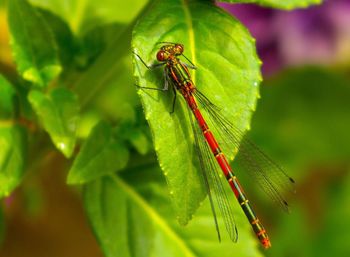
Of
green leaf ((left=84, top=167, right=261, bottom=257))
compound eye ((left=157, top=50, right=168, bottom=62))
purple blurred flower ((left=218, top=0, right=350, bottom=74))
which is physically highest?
purple blurred flower ((left=218, top=0, right=350, bottom=74))

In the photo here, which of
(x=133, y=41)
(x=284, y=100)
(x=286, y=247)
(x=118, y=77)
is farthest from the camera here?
(x=284, y=100)

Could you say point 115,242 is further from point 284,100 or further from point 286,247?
point 284,100

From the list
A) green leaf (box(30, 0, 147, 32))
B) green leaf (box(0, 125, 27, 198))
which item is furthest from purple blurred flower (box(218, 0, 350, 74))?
green leaf (box(0, 125, 27, 198))

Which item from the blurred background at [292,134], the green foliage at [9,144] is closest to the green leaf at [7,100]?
the green foliage at [9,144]

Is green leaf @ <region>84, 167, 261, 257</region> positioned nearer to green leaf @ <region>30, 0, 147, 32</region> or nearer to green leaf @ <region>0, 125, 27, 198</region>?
green leaf @ <region>0, 125, 27, 198</region>

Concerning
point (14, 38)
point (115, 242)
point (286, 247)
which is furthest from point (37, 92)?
point (286, 247)

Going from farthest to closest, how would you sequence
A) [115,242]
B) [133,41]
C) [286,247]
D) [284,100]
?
[284,100], [286,247], [115,242], [133,41]

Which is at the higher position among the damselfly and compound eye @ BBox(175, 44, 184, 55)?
compound eye @ BBox(175, 44, 184, 55)

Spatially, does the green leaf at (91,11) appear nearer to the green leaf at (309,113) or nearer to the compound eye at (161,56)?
the compound eye at (161,56)
